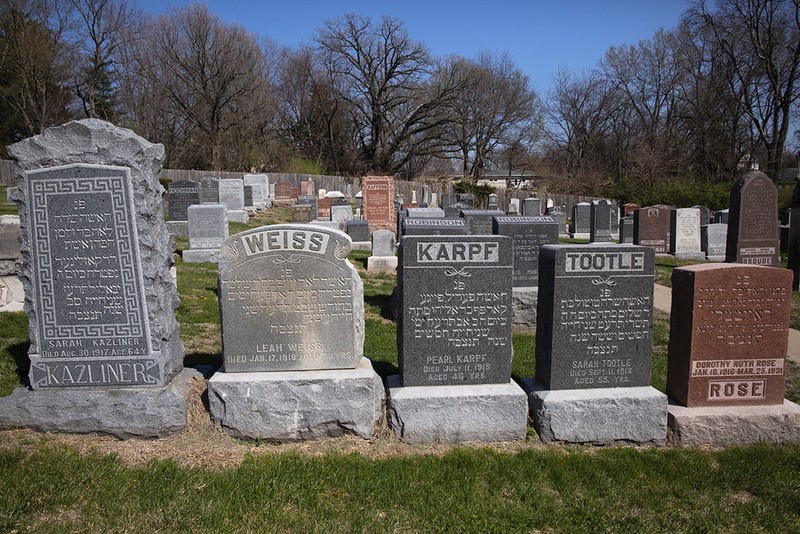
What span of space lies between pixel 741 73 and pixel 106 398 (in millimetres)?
42603

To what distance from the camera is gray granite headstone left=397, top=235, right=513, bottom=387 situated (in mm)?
4523

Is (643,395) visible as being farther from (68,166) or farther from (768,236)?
(768,236)

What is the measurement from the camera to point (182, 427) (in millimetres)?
4465

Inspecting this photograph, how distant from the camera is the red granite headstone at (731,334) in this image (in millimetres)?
4516

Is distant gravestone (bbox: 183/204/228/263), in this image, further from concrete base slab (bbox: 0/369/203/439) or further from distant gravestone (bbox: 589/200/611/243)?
distant gravestone (bbox: 589/200/611/243)

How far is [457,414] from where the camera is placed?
448 centimetres

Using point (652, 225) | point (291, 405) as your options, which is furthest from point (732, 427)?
point (652, 225)

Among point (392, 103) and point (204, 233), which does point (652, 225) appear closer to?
point (204, 233)

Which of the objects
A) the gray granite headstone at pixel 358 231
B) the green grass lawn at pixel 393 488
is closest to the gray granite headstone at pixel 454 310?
the green grass lawn at pixel 393 488

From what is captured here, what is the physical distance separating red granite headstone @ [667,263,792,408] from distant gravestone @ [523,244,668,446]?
31 centimetres

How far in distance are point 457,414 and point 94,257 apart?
321 centimetres

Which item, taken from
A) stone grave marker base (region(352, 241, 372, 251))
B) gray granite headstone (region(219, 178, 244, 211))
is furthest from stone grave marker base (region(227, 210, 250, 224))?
stone grave marker base (region(352, 241, 372, 251))

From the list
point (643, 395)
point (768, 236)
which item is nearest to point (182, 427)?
point (643, 395)

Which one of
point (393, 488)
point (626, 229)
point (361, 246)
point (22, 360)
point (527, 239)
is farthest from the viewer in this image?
point (626, 229)
